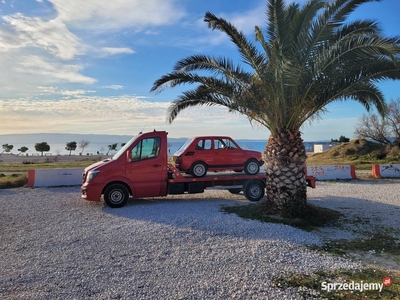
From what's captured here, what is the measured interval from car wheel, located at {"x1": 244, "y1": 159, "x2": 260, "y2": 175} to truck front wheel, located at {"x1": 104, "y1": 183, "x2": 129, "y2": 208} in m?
4.58

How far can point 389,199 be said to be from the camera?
490 inches

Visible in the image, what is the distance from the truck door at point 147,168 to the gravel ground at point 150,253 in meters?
0.60

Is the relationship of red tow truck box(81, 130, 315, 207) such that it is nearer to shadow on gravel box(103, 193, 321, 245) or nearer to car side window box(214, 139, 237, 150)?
shadow on gravel box(103, 193, 321, 245)

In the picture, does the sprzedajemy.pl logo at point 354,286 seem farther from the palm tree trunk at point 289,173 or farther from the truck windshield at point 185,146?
the truck windshield at point 185,146

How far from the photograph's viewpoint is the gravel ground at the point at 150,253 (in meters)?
4.65

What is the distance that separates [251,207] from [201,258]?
15.5ft

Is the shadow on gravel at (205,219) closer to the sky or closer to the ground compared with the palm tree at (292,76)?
closer to the ground

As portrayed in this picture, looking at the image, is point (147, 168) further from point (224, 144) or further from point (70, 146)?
point (70, 146)

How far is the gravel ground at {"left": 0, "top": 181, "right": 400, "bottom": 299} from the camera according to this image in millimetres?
A: 4652

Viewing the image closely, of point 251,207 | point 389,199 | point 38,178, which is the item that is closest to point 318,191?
point 389,199

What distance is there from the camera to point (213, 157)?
12.3 m

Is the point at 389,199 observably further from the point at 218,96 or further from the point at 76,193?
the point at 76,193

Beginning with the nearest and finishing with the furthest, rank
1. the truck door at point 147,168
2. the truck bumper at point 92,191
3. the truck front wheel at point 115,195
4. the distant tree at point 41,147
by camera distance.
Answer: the truck bumper at point 92,191 < the truck front wheel at point 115,195 < the truck door at point 147,168 < the distant tree at point 41,147

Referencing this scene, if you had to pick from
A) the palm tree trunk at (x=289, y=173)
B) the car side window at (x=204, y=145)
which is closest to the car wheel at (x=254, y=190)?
the car side window at (x=204, y=145)
